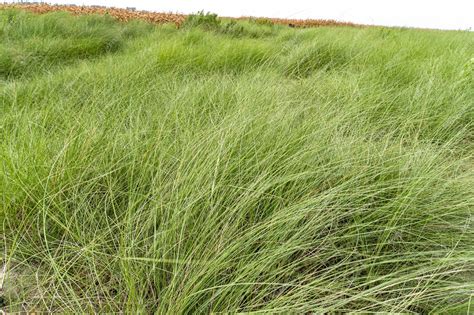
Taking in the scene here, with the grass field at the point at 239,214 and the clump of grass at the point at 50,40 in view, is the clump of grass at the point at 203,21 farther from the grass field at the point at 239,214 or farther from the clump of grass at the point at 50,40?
the grass field at the point at 239,214

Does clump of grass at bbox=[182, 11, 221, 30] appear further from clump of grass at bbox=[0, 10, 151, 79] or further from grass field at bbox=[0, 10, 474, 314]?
grass field at bbox=[0, 10, 474, 314]

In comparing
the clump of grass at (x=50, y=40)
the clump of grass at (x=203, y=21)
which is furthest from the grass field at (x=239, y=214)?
the clump of grass at (x=203, y=21)

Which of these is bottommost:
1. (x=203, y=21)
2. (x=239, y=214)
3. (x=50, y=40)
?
(x=239, y=214)

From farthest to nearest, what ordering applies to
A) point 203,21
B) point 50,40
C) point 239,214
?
1. point 203,21
2. point 50,40
3. point 239,214

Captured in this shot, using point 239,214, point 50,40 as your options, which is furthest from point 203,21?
point 239,214

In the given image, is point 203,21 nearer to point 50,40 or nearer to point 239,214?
point 50,40

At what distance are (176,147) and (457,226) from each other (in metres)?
1.03

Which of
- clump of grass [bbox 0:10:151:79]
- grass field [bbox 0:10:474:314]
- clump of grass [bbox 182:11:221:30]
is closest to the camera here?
grass field [bbox 0:10:474:314]

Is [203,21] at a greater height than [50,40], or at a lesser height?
greater

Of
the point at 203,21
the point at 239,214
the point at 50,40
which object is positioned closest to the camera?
the point at 239,214

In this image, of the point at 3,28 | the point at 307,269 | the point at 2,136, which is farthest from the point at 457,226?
the point at 3,28

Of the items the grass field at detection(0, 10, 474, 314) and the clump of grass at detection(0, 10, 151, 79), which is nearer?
the grass field at detection(0, 10, 474, 314)

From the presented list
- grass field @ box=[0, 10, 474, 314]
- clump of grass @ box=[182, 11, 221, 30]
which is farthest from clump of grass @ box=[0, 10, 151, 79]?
grass field @ box=[0, 10, 474, 314]

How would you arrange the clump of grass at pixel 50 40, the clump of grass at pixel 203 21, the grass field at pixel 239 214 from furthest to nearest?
1. the clump of grass at pixel 203 21
2. the clump of grass at pixel 50 40
3. the grass field at pixel 239 214
